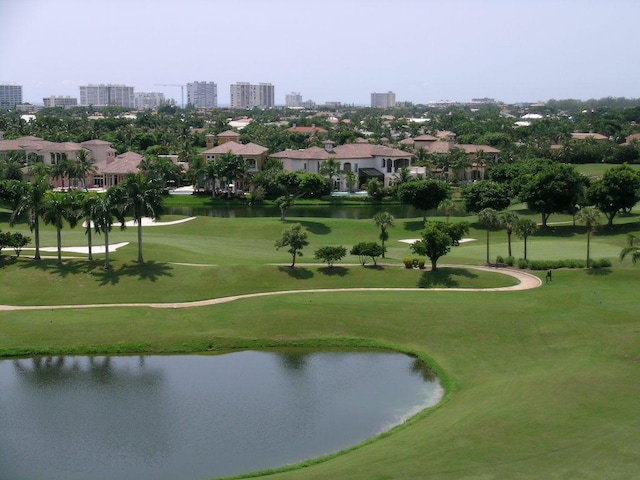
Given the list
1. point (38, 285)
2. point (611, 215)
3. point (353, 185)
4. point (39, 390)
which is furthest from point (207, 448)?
point (353, 185)

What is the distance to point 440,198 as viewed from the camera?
90625mm

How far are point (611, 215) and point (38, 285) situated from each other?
5638 centimetres

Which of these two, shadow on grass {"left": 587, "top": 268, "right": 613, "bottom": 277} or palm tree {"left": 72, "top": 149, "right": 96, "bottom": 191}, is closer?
shadow on grass {"left": 587, "top": 268, "right": 613, "bottom": 277}

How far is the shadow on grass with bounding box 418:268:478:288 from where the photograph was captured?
54250 millimetres

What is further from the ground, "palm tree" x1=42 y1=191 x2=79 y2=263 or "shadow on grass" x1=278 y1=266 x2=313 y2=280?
"palm tree" x1=42 y1=191 x2=79 y2=263

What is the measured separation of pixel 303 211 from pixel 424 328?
61.2 m

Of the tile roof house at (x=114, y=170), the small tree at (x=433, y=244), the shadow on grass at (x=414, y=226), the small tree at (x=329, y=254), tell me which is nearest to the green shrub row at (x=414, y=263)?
the small tree at (x=433, y=244)

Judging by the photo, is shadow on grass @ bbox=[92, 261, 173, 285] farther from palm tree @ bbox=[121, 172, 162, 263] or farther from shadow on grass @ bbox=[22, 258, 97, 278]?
palm tree @ bbox=[121, 172, 162, 263]

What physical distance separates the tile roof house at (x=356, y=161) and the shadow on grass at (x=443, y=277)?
231 ft

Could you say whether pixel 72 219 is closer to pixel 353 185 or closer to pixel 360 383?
pixel 360 383

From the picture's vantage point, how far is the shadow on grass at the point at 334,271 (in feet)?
184

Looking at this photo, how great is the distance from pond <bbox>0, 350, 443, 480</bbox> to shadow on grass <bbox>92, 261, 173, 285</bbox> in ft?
36.7

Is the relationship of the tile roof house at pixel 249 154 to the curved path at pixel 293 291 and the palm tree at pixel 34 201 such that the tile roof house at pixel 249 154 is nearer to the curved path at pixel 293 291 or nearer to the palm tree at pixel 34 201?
the palm tree at pixel 34 201

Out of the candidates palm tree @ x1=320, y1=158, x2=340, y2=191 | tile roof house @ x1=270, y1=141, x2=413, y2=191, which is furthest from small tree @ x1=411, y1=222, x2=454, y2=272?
tile roof house @ x1=270, y1=141, x2=413, y2=191
